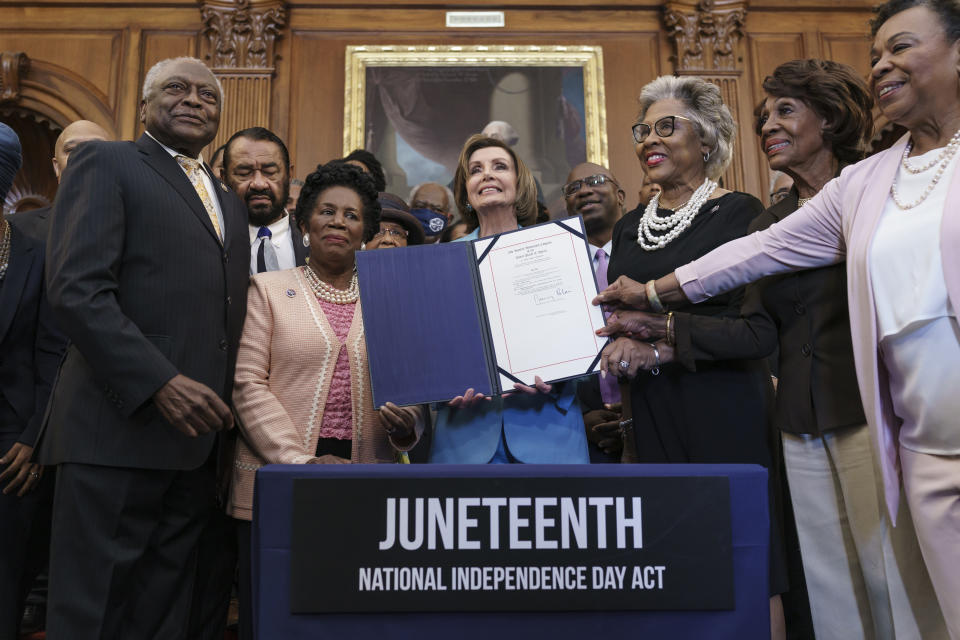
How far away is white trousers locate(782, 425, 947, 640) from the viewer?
181 cm

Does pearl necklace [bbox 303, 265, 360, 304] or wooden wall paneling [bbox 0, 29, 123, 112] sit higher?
wooden wall paneling [bbox 0, 29, 123, 112]

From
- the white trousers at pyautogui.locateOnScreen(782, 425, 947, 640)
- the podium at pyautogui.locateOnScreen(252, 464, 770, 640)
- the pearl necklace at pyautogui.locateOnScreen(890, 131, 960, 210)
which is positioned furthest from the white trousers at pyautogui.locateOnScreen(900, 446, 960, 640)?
the pearl necklace at pyautogui.locateOnScreen(890, 131, 960, 210)

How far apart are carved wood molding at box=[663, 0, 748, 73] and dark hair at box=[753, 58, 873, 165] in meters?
4.06

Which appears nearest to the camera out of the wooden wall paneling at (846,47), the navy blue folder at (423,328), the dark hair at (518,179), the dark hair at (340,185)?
the navy blue folder at (423,328)

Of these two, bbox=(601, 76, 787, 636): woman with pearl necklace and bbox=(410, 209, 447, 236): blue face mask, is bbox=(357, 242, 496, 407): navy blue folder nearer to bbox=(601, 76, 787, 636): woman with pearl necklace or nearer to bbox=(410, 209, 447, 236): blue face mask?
bbox=(601, 76, 787, 636): woman with pearl necklace

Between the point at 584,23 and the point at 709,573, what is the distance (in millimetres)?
5638

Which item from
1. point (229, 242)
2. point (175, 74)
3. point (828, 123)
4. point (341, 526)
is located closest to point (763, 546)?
point (341, 526)

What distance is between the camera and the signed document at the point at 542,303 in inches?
85.8

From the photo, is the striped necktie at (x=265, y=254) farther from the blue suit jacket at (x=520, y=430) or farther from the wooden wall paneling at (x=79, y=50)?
the wooden wall paneling at (x=79, y=50)

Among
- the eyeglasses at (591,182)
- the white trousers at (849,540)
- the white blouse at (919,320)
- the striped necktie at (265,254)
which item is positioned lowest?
the white trousers at (849,540)

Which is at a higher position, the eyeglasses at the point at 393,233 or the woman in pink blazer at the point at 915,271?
the eyeglasses at the point at 393,233

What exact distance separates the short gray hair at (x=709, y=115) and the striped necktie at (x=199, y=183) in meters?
1.33

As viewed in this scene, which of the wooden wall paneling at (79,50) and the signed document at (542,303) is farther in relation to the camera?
the wooden wall paneling at (79,50)

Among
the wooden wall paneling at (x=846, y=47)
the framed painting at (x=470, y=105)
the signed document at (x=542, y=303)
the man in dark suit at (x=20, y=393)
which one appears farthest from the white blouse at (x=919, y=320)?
the wooden wall paneling at (x=846, y=47)
